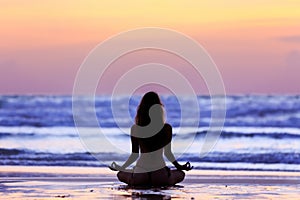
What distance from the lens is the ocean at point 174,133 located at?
55.4 ft

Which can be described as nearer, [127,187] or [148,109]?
[148,109]

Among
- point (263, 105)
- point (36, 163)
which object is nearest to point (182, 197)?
point (36, 163)

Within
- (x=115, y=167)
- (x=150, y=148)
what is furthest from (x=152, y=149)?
(x=115, y=167)

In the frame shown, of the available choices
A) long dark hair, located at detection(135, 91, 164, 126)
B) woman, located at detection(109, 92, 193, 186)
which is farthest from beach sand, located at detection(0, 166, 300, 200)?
long dark hair, located at detection(135, 91, 164, 126)

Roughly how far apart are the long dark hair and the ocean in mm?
4634

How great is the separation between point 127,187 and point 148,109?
1098 mm

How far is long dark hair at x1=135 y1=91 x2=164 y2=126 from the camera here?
11.0 meters

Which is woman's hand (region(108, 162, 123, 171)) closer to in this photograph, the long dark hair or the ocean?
the long dark hair

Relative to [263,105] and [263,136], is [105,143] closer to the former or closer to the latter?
[263,136]

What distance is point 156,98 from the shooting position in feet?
36.3

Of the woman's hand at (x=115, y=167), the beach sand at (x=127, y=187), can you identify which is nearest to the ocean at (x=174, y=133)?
the beach sand at (x=127, y=187)

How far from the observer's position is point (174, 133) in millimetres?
24812

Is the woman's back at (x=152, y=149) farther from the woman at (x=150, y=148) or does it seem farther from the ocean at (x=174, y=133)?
the ocean at (x=174, y=133)

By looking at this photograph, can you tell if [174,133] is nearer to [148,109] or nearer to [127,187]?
[127,187]
